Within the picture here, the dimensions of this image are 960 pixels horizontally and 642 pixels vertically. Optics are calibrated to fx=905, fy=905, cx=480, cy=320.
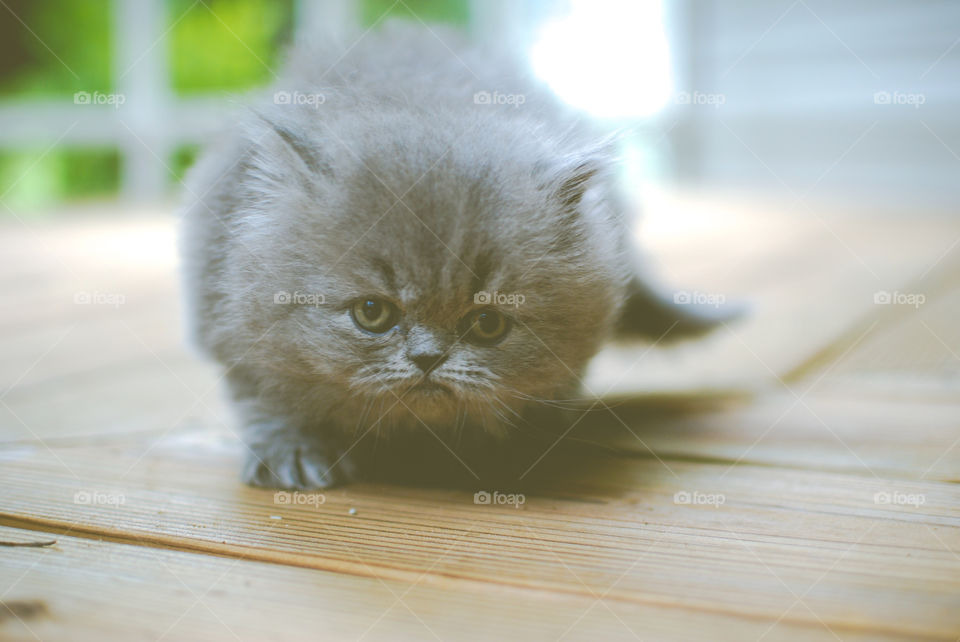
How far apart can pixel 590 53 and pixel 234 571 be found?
667cm

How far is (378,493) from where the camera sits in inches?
61.1

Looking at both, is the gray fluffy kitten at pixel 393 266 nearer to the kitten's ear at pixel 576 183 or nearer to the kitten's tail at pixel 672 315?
the kitten's ear at pixel 576 183

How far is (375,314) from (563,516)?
0.45 m

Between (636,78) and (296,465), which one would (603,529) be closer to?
(296,465)

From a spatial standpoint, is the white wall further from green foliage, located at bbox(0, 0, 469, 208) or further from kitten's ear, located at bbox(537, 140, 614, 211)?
kitten's ear, located at bbox(537, 140, 614, 211)

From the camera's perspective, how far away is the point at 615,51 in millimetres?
7305

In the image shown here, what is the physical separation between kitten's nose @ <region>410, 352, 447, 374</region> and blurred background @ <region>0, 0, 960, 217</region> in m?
5.81

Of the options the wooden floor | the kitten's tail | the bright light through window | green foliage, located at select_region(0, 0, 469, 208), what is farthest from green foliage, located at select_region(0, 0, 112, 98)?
the kitten's tail

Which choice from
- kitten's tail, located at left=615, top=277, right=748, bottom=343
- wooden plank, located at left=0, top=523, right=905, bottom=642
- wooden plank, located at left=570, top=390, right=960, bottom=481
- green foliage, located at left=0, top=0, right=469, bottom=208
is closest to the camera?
wooden plank, located at left=0, top=523, right=905, bottom=642

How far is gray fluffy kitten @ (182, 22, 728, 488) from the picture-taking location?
4.86 ft

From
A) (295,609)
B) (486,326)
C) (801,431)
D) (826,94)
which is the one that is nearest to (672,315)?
(801,431)

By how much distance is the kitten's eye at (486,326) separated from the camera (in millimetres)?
1503

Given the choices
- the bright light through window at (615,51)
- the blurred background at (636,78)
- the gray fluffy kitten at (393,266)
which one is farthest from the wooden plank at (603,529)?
the blurred background at (636,78)

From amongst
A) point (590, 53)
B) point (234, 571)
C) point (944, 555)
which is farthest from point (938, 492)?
point (590, 53)
